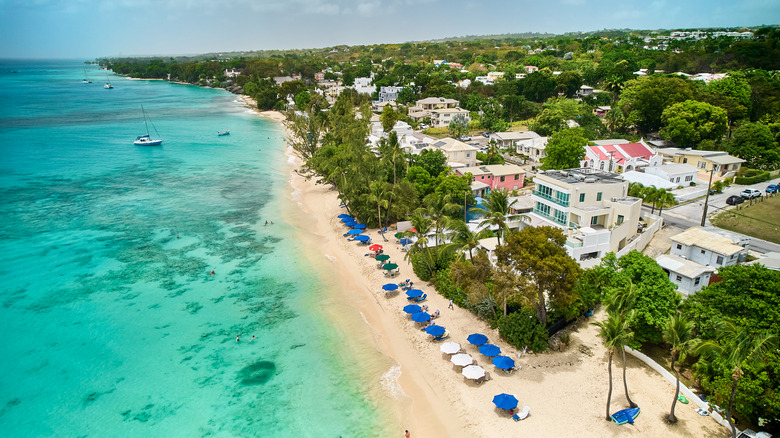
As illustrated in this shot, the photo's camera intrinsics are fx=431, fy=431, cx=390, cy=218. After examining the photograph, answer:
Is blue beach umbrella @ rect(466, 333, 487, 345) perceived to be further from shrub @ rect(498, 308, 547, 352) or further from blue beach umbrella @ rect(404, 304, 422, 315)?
blue beach umbrella @ rect(404, 304, 422, 315)

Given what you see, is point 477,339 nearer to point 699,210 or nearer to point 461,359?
point 461,359

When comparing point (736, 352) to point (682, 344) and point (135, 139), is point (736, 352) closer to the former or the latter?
point (682, 344)

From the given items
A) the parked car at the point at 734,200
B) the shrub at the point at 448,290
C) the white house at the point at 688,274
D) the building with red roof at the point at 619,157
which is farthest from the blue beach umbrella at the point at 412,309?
the building with red roof at the point at 619,157

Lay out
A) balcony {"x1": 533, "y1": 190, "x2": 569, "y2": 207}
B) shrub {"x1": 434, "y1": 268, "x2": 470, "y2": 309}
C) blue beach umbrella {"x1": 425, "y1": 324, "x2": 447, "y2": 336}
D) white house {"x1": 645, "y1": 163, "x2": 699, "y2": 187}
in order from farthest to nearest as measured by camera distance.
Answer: white house {"x1": 645, "y1": 163, "x2": 699, "y2": 187}, balcony {"x1": 533, "y1": 190, "x2": 569, "y2": 207}, shrub {"x1": 434, "y1": 268, "x2": 470, "y2": 309}, blue beach umbrella {"x1": 425, "y1": 324, "x2": 447, "y2": 336}

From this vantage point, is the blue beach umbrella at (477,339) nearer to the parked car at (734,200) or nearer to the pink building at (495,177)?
the pink building at (495,177)

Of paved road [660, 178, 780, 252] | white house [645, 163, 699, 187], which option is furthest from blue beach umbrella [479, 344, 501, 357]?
white house [645, 163, 699, 187]

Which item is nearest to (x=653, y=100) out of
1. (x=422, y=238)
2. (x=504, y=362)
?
(x=422, y=238)
